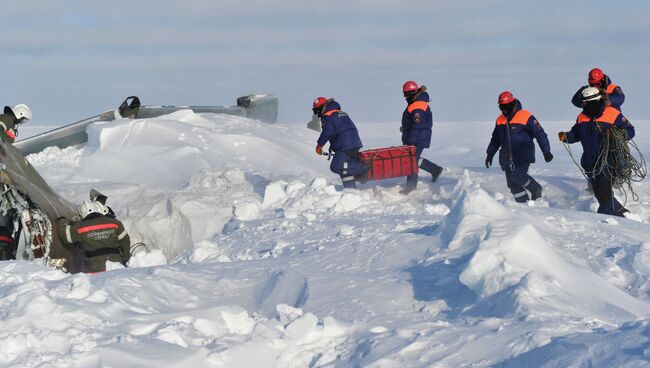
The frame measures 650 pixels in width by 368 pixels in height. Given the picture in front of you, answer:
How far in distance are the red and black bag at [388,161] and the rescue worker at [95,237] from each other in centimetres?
387

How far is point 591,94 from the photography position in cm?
990

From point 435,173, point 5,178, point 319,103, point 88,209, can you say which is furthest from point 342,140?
point 5,178

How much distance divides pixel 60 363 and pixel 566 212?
6140 millimetres

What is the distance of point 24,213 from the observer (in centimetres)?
910

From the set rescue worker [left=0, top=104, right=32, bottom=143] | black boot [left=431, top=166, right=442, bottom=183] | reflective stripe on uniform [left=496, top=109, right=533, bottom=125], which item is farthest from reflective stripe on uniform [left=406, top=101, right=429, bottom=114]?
rescue worker [left=0, top=104, right=32, bottom=143]

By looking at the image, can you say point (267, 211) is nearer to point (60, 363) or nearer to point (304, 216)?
point (304, 216)

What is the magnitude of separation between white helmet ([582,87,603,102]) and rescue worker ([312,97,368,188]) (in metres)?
3.12

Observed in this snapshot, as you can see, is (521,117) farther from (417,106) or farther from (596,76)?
(417,106)

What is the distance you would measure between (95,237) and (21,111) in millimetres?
2966

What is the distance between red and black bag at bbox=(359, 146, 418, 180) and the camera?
11.9 meters

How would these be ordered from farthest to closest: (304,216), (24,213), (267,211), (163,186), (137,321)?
→ (163,186) → (267,211) → (304,216) → (24,213) → (137,321)

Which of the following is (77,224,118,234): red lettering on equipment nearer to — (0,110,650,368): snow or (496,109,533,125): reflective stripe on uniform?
(0,110,650,368): snow

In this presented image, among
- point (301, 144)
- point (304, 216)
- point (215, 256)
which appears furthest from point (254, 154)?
point (215, 256)

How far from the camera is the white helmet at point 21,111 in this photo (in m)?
11.2
